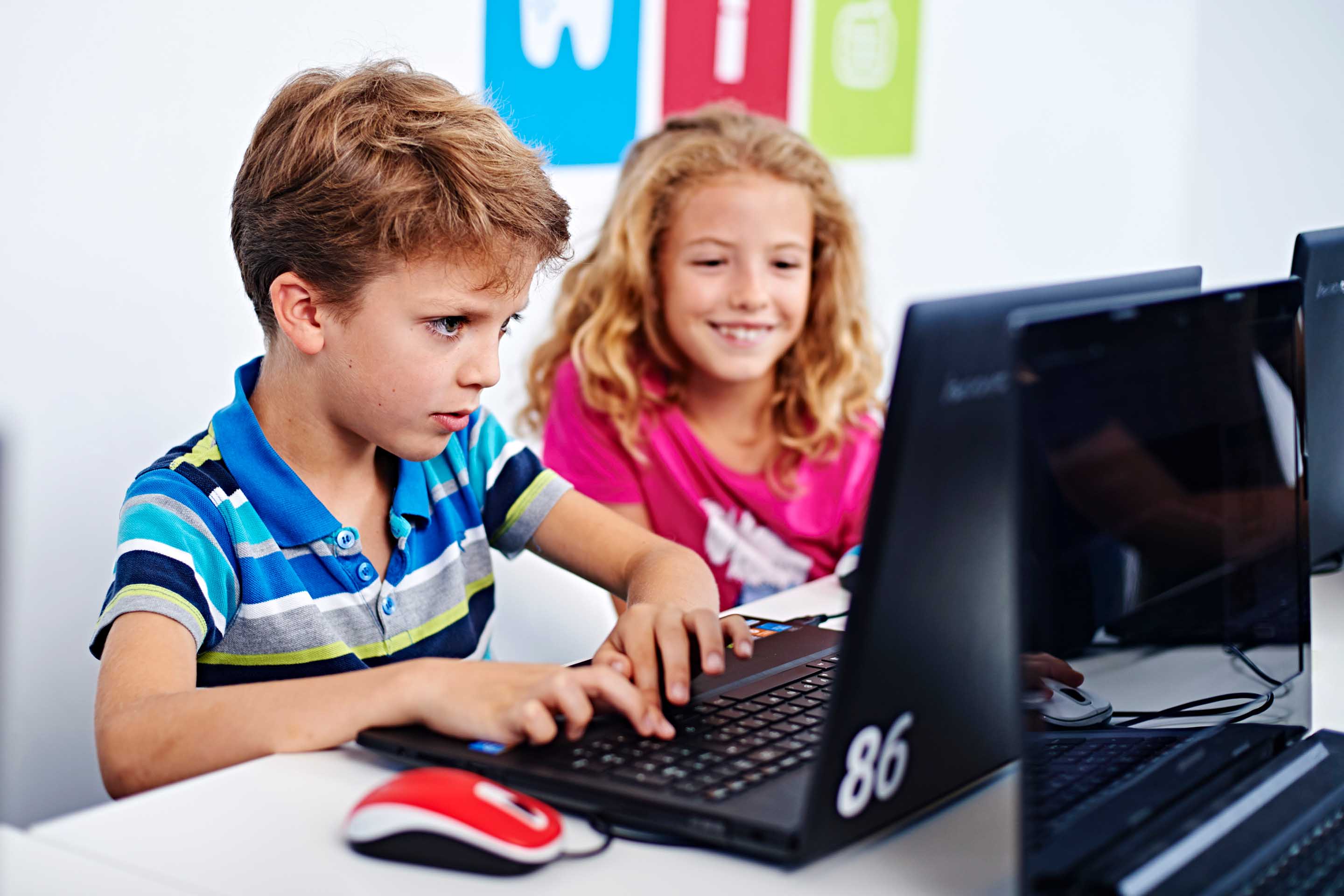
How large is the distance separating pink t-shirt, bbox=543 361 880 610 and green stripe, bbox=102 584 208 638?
2.88 ft

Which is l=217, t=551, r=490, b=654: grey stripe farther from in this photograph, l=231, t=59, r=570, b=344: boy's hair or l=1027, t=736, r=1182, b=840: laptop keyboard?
l=1027, t=736, r=1182, b=840: laptop keyboard

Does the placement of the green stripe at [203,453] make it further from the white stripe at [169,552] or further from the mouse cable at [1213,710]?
the mouse cable at [1213,710]

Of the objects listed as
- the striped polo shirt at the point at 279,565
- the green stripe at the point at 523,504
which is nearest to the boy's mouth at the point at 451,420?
the striped polo shirt at the point at 279,565

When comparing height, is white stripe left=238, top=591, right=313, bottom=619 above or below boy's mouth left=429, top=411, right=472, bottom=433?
below

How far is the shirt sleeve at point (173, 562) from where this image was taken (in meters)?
0.89

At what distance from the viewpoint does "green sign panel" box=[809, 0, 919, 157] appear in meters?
2.82

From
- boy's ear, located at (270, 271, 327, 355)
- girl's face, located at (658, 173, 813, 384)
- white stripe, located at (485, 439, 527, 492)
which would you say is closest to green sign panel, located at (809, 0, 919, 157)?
girl's face, located at (658, 173, 813, 384)

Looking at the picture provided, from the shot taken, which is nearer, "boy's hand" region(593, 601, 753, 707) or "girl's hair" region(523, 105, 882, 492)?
"boy's hand" region(593, 601, 753, 707)

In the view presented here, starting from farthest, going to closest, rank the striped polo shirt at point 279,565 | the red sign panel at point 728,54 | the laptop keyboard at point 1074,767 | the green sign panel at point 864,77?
the green sign panel at point 864,77 < the red sign panel at point 728,54 < the striped polo shirt at point 279,565 < the laptop keyboard at point 1074,767

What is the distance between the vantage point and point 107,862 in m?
0.64

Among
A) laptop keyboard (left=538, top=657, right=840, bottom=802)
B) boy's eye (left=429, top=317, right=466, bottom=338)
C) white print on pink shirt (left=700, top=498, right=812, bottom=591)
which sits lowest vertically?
white print on pink shirt (left=700, top=498, right=812, bottom=591)

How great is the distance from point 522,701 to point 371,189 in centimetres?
50

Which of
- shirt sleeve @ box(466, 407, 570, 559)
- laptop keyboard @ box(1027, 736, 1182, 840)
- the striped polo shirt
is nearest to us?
laptop keyboard @ box(1027, 736, 1182, 840)

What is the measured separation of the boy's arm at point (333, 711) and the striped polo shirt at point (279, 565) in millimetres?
110
